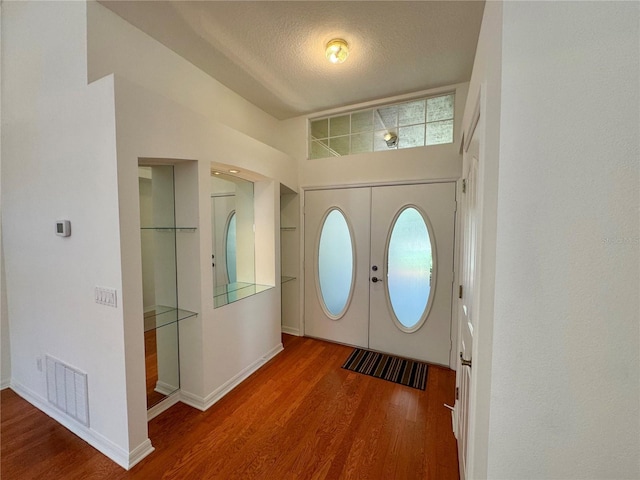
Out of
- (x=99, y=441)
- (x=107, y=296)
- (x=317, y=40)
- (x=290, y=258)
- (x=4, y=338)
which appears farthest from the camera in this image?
(x=290, y=258)

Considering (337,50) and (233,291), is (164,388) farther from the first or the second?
(337,50)

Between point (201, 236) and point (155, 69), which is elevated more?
point (155, 69)

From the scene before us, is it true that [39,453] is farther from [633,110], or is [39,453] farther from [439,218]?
[439,218]

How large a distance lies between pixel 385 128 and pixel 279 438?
326 cm

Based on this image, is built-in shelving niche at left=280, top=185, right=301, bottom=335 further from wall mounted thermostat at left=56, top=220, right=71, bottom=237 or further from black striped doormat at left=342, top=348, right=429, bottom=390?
wall mounted thermostat at left=56, top=220, right=71, bottom=237

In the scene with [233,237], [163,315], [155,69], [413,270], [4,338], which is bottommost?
[4,338]

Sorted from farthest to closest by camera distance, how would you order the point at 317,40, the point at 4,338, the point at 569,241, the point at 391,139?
the point at 391,139 < the point at 4,338 < the point at 317,40 < the point at 569,241

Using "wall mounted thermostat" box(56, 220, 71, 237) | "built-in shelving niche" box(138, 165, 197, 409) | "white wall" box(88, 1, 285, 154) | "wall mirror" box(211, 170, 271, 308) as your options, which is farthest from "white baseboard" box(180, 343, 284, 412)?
"white wall" box(88, 1, 285, 154)

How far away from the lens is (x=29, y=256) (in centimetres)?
202

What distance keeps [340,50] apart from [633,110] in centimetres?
196

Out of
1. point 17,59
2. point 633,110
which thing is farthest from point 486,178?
point 17,59

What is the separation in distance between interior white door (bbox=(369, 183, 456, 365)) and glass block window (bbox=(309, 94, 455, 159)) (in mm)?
583

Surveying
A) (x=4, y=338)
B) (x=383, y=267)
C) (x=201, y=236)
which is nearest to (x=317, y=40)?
(x=201, y=236)

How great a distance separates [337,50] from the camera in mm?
2018
